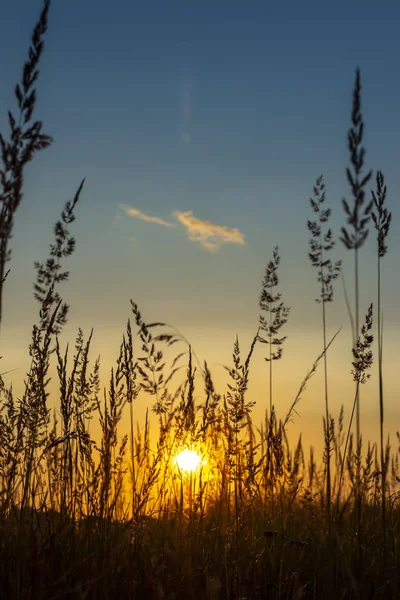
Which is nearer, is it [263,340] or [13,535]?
[13,535]

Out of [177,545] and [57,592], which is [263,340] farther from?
[57,592]

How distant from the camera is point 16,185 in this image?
2.51 m

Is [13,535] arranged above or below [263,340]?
below

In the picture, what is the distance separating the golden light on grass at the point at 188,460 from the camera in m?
3.73

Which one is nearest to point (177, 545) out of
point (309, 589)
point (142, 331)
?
point (309, 589)

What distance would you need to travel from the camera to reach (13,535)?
3.16 m

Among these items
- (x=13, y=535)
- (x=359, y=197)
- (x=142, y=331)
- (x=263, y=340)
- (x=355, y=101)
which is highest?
(x=355, y=101)

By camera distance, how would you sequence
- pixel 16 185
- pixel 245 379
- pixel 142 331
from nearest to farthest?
1. pixel 16 185
2. pixel 245 379
3. pixel 142 331

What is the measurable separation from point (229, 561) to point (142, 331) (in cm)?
141

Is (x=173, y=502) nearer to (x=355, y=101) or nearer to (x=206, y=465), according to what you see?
(x=206, y=465)

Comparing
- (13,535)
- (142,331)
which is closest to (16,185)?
(142,331)

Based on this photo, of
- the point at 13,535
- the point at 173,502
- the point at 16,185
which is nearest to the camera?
the point at 16,185

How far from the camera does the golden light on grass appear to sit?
147 inches

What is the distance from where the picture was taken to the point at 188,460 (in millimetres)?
3812
